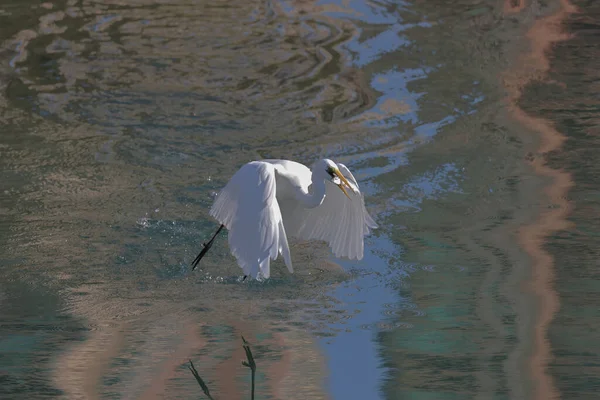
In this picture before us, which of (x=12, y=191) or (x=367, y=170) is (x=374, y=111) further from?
(x=12, y=191)

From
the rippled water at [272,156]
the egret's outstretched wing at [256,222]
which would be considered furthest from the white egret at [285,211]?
the rippled water at [272,156]

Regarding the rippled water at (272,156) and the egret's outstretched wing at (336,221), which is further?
the egret's outstretched wing at (336,221)

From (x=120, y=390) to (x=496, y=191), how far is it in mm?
3034

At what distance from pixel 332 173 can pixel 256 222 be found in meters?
0.62

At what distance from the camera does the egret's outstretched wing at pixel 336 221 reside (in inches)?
199

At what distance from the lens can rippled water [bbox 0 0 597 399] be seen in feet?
13.6

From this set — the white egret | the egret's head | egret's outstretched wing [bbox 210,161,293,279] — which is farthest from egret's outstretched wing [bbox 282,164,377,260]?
egret's outstretched wing [bbox 210,161,293,279]

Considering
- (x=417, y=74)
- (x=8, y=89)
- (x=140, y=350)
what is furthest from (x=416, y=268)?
(x=8, y=89)

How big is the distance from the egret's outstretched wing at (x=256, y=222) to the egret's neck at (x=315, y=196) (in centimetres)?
23

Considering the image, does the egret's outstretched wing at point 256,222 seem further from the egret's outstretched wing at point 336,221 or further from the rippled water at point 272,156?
the egret's outstretched wing at point 336,221

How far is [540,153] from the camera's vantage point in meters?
6.74

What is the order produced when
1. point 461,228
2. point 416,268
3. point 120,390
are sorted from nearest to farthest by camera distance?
point 120,390
point 416,268
point 461,228

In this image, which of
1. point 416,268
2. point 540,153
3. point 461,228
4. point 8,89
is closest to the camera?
point 416,268

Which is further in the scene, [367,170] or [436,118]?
[436,118]
